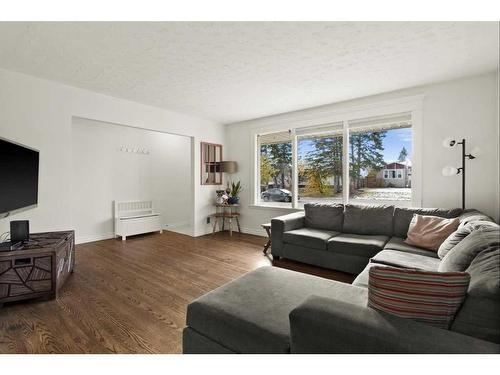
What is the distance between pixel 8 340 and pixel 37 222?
1.70 metres

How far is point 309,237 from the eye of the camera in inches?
124

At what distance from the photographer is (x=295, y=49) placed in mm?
2301

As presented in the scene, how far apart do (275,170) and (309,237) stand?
1991 millimetres

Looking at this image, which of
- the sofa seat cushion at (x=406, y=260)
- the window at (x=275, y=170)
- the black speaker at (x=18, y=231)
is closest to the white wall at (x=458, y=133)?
the sofa seat cushion at (x=406, y=260)

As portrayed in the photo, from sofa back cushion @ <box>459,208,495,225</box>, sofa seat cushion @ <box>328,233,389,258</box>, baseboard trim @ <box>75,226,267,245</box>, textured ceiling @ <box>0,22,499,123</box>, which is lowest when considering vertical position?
baseboard trim @ <box>75,226,267,245</box>

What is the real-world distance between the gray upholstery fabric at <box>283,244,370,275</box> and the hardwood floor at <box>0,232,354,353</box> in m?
0.09

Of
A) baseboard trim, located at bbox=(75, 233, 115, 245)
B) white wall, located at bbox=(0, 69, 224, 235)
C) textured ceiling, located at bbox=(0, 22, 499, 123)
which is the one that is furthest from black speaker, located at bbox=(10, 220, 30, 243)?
baseboard trim, located at bbox=(75, 233, 115, 245)

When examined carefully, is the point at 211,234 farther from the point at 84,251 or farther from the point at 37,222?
the point at 37,222

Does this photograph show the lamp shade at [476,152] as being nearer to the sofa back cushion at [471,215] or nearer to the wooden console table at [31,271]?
the sofa back cushion at [471,215]

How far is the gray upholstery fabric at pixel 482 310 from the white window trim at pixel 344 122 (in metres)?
2.69

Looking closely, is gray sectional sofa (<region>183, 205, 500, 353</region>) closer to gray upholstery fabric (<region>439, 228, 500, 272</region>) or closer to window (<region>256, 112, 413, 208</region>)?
gray upholstery fabric (<region>439, 228, 500, 272</region>)

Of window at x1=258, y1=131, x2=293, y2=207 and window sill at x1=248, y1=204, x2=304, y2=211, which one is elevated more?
window at x1=258, y1=131, x2=293, y2=207

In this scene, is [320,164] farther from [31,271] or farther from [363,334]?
[31,271]

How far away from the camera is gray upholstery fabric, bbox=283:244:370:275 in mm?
2785
